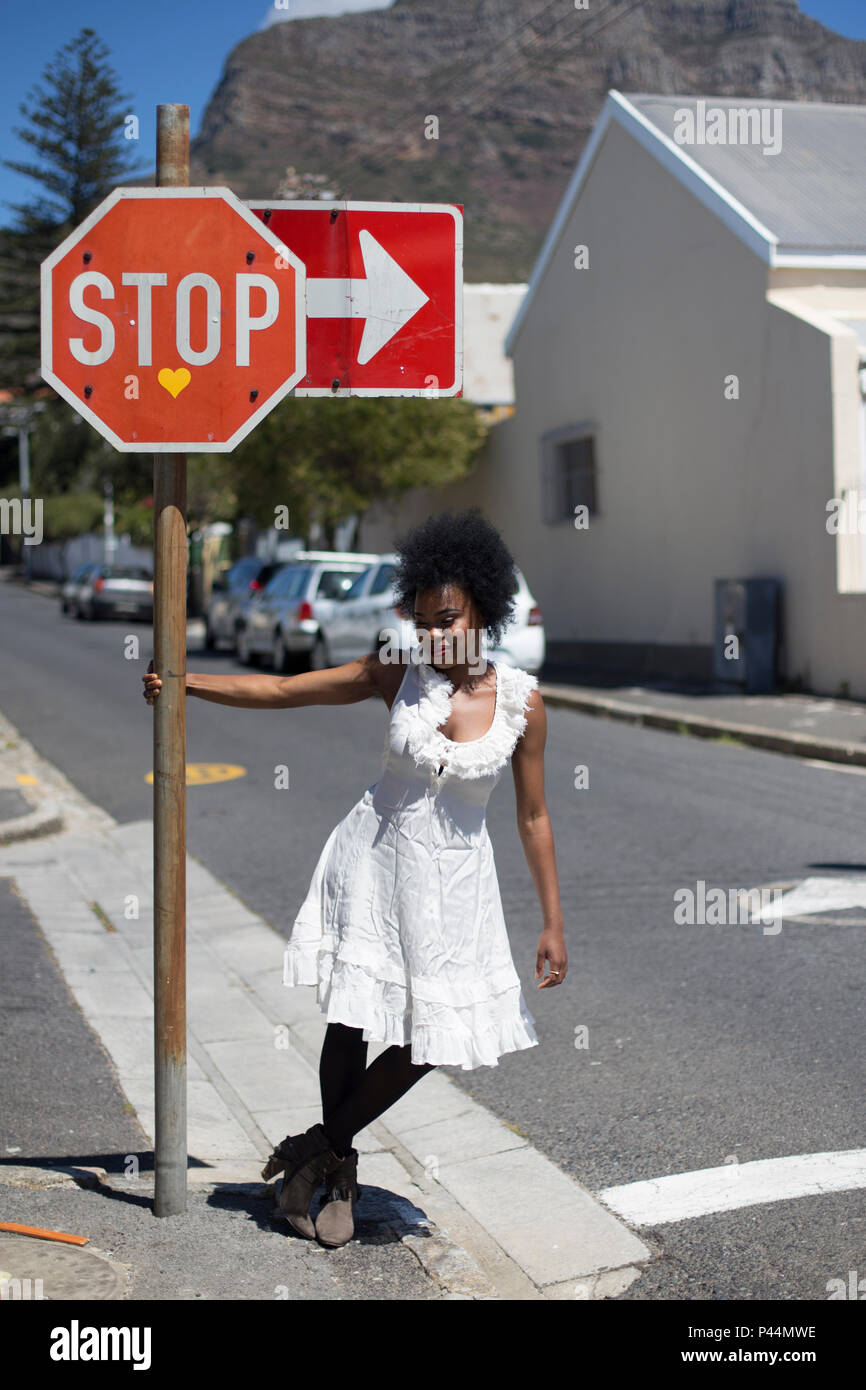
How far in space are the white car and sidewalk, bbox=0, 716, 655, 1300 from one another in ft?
29.4

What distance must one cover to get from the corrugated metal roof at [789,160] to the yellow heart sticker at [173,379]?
14.2 meters

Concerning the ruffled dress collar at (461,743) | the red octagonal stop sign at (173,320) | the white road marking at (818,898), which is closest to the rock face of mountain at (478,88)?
the white road marking at (818,898)

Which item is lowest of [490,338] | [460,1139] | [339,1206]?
[460,1139]

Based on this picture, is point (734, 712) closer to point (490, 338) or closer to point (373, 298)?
point (373, 298)

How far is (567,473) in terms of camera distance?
2216 centimetres

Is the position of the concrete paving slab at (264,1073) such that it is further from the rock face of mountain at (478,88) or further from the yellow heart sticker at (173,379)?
the rock face of mountain at (478,88)

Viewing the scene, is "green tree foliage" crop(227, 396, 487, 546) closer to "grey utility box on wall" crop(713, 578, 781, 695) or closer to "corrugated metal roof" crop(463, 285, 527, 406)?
"corrugated metal roof" crop(463, 285, 527, 406)

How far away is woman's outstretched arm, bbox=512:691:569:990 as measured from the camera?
12.0 ft

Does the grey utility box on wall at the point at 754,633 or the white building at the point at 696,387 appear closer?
the white building at the point at 696,387

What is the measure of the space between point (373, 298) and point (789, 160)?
16747 mm

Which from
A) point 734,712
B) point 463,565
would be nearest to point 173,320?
point 463,565

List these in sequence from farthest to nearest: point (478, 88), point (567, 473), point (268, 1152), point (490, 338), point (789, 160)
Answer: point (478, 88)
point (490, 338)
point (567, 473)
point (789, 160)
point (268, 1152)

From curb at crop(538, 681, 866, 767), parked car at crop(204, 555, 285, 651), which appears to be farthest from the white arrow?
parked car at crop(204, 555, 285, 651)

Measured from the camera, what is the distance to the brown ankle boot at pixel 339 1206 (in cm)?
361
